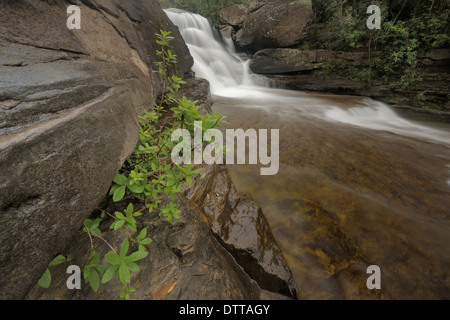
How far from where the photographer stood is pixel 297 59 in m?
9.40

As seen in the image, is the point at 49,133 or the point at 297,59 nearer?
the point at 49,133

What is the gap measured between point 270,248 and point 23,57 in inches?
89.4

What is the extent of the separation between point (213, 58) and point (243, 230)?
10.8m

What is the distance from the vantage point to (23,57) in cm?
110

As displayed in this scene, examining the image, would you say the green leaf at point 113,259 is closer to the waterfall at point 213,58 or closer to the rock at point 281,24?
the waterfall at point 213,58

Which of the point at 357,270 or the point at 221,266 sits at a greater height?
the point at 221,266

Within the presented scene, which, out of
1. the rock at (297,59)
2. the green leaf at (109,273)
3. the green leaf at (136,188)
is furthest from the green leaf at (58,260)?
the rock at (297,59)

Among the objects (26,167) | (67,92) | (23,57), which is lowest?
(26,167)

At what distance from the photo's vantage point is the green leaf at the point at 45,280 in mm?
930

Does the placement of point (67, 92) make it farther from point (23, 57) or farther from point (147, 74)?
point (147, 74)

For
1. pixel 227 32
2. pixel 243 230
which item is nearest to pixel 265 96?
pixel 243 230

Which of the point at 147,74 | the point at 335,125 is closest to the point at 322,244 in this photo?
the point at 147,74

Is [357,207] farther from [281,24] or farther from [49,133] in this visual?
[281,24]

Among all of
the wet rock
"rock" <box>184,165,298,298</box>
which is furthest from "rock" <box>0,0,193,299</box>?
"rock" <box>184,165,298,298</box>
